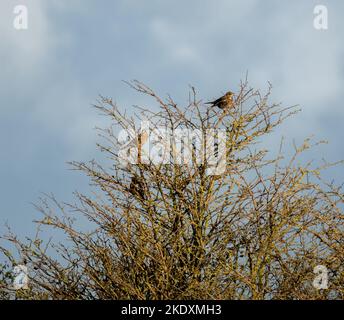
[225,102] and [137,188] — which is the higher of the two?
[225,102]

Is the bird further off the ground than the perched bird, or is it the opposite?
the bird

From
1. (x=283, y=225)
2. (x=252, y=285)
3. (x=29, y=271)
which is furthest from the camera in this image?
(x=29, y=271)

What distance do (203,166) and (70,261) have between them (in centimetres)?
236

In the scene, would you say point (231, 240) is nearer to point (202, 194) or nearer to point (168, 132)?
point (202, 194)

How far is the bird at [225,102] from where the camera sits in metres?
10.8

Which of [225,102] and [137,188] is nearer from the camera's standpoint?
[137,188]

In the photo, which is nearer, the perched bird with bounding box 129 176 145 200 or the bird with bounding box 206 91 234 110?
the perched bird with bounding box 129 176 145 200

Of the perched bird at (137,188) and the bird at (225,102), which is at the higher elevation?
the bird at (225,102)

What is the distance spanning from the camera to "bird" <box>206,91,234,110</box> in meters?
10.8

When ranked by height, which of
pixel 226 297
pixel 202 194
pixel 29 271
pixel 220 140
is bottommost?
pixel 226 297

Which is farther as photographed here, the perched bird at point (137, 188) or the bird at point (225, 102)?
the bird at point (225, 102)

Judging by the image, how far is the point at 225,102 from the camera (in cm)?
1088

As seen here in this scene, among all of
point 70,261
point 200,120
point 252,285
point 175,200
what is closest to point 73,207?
point 70,261

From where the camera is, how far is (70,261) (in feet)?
32.3
